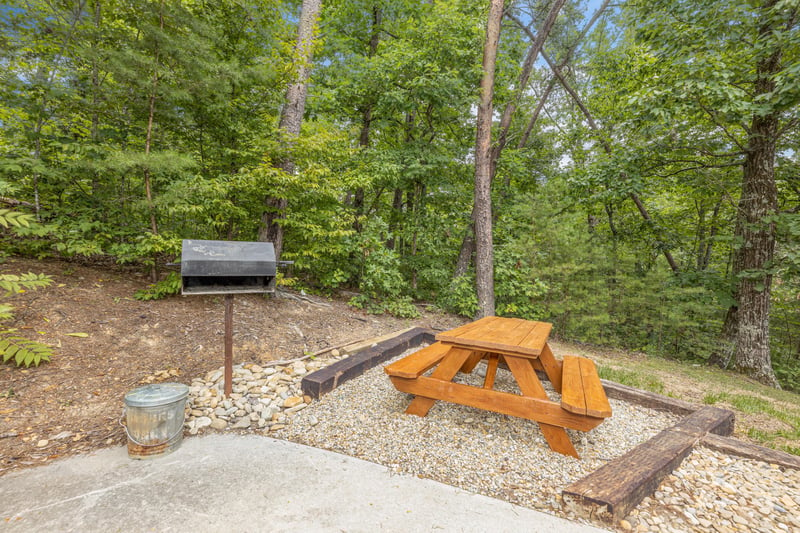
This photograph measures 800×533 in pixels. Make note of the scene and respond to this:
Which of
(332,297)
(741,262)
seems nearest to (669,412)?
(741,262)

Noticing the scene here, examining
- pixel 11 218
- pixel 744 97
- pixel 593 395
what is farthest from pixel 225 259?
pixel 744 97

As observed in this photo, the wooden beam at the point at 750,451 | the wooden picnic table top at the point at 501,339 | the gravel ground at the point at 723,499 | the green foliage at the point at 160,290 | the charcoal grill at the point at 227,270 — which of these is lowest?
the gravel ground at the point at 723,499

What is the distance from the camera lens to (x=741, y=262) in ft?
18.9

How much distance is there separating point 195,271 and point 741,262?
830cm

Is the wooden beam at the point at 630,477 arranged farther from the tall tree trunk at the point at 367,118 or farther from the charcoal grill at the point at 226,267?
the tall tree trunk at the point at 367,118

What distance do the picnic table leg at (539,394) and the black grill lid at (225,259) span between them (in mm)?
2089

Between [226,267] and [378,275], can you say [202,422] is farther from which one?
[378,275]

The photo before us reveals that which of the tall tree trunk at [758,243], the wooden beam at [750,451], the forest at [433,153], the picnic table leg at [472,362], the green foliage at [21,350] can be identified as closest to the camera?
the wooden beam at [750,451]

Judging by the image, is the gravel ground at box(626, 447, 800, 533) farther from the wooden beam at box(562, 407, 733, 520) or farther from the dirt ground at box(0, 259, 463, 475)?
the dirt ground at box(0, 259, 463, 475)

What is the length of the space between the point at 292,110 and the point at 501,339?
494cm

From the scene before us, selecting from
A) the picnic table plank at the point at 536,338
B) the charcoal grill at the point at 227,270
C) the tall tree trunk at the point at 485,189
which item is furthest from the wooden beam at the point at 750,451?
the tall tree trunk at the point at 485,189

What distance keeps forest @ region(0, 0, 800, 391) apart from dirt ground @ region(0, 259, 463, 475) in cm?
47

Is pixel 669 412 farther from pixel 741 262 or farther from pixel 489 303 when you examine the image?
pixel 741 262

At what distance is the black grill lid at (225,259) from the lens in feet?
7.86
